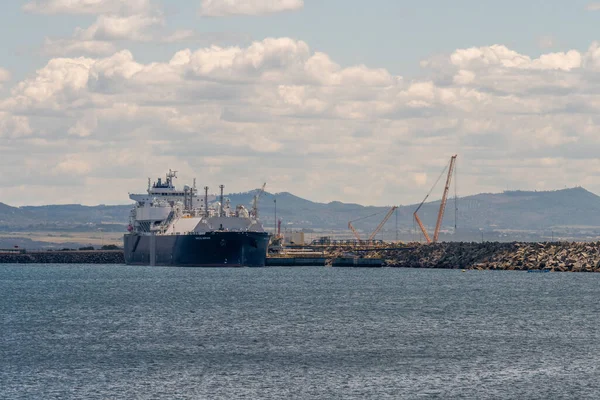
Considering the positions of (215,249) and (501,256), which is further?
(501,256)

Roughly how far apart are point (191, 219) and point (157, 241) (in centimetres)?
1097

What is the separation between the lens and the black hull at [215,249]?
16275 cm

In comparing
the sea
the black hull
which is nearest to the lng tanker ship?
the black hull

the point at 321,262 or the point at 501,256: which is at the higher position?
the point at 501,256

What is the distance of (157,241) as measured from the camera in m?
178

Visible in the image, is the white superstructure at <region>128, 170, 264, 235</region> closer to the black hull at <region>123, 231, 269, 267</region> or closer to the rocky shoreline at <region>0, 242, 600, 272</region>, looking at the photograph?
the black hull at <region>123, 231, 269, 267</region>

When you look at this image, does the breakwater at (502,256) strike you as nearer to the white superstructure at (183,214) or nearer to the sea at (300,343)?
the white superstructure at (183,214)

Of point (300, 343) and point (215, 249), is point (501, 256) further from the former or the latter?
point (300, 343)

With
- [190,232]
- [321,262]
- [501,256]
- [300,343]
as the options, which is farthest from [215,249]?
[300,343]

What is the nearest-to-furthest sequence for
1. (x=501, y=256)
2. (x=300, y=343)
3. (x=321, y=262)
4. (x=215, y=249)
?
(x=300, y=343)
(x=215, y=249)
(x=501, y=256)
(x=321, y=262)

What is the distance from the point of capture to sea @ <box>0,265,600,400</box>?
53.3m

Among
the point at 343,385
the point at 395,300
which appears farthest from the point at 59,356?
the point at 395,300

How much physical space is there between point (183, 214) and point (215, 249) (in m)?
15.8

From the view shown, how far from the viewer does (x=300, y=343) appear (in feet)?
227
